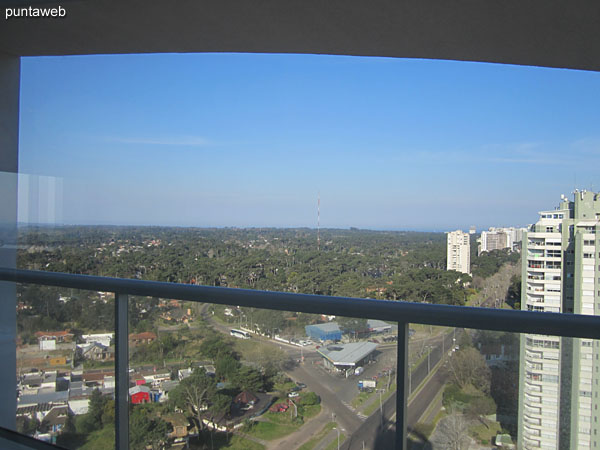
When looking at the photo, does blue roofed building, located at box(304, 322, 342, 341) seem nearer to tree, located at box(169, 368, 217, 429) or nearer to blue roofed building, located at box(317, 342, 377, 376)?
blue roofed building, located at box(317, 342, 377, 376)

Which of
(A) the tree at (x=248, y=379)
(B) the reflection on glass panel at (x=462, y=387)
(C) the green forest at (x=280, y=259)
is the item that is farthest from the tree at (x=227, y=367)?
(C) the green forest at (x=280, y=259)

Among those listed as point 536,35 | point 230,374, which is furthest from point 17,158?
point 536,35

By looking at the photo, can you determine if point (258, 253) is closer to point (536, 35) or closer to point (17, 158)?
point (17, 158)

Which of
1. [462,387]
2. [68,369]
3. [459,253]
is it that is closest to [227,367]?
[462,387]

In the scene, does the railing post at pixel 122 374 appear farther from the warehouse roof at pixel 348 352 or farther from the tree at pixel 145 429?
the warehouse roof at pixel 348 352

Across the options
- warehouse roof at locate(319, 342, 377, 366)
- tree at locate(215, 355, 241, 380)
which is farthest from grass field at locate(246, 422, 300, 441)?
warehouse roof at locate(319, 342, 377, 366)

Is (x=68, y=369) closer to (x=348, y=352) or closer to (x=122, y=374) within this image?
(x=122, y=374)
